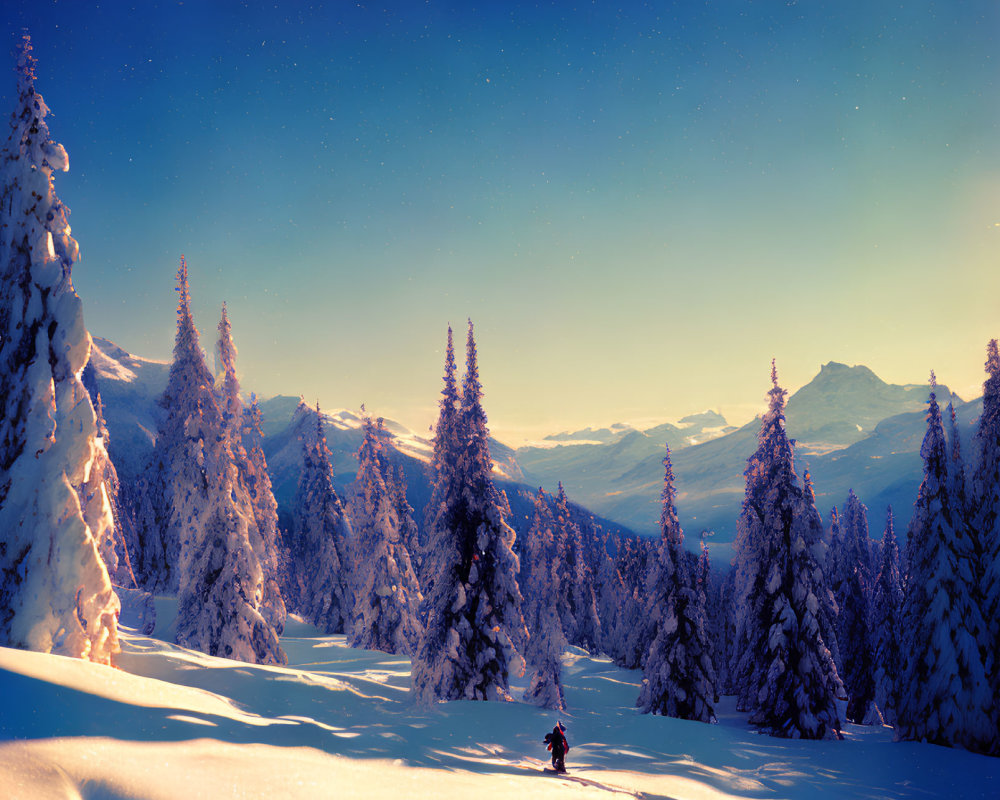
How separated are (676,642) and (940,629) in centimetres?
1034

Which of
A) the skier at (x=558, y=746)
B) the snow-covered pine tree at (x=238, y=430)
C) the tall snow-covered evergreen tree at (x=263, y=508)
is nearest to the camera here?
the skier at (x=558, y=746)

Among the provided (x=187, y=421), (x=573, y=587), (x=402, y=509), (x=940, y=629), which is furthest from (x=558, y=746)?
(x=573, y=587)

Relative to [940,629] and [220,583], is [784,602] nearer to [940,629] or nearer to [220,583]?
[940,629]

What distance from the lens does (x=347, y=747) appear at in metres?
11.7

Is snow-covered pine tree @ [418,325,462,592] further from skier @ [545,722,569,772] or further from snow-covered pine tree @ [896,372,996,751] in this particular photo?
snow-covered pine tree @ [896,372,996,751]

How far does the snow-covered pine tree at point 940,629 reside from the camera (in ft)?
68.8

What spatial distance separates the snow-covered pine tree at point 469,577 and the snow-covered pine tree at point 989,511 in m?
18.0

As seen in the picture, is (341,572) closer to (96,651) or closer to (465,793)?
(96,651)

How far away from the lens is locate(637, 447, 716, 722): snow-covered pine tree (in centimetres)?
2634

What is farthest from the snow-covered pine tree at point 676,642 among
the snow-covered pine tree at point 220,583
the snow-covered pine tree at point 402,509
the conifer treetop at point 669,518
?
the snow-covered pine tree at point 402,509

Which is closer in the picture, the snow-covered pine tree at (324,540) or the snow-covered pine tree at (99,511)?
the snow-covered pine tree at (99,511)

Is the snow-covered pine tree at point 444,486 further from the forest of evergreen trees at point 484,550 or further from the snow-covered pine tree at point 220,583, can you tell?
the snow-covered pine tree at point 220,583

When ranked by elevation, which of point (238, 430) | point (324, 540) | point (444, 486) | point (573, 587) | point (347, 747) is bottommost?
point (573, 587)

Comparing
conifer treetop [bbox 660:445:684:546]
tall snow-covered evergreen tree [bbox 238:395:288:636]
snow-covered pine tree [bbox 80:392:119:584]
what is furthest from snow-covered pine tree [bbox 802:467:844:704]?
snow-covered pine tree [bbox 80:392:119:584]
